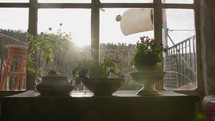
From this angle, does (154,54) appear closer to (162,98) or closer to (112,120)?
(162,98)

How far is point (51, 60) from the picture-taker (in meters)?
2.05

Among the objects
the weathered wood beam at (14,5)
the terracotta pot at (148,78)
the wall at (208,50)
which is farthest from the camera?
the weathered wood beam at (14,5)

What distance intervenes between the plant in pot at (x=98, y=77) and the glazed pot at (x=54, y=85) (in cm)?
12

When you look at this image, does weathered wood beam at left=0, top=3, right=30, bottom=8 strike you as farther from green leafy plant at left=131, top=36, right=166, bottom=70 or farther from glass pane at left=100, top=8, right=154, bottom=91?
green leafy plant at left=131, top=36, right=166, bottom=70

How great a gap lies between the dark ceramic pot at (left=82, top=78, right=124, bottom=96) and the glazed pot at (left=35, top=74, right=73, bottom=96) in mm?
141

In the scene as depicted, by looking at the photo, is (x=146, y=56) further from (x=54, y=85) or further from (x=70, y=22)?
(x=70, y=22)

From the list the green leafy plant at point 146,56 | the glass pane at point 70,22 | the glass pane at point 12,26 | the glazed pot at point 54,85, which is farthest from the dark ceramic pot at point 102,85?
the glass pane at point 12,26

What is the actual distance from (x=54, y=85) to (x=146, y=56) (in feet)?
2.39

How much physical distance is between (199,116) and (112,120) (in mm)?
1384

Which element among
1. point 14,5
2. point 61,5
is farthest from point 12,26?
point 61,5

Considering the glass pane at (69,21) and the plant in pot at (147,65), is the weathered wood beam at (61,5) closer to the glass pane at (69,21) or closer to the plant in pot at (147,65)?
the glass pane at (69,21)

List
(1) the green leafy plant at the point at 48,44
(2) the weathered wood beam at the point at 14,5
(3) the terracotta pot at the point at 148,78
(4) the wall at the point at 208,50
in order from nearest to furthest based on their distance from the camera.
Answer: (3) the terracotta pot at the point at 148,78 → (1) the green leafy plant at the point at 48,44 → (4) the wall at the point at 208,50 → (2) the weathered wood beam at the point at 14,5

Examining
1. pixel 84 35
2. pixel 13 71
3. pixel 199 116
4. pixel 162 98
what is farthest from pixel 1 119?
pixel 199 116

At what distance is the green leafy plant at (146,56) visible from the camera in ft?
6.32
